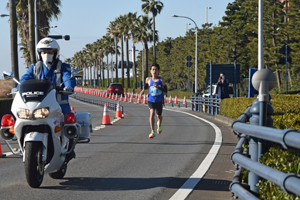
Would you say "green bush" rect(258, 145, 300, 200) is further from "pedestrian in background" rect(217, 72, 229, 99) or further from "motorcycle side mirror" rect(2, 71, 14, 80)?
"pedestrian in background" rect(217, 72, 229, 99)

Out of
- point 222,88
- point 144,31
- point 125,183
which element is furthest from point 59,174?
point 144,31

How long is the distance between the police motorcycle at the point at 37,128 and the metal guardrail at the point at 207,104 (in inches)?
706

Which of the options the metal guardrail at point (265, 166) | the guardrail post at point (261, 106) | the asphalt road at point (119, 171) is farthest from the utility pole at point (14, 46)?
the guardrail post at point (261, 106)

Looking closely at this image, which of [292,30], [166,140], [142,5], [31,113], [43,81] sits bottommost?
[166,140]

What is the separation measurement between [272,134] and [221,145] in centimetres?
823

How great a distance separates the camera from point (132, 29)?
8294cm

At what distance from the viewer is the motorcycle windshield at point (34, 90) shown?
236 inches

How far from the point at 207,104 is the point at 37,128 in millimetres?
21371

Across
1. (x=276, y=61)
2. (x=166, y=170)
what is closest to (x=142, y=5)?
(x=276, y=61)

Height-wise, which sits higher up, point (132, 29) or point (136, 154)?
point (132, 29)

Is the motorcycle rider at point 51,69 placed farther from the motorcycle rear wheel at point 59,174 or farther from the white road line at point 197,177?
the white road line at point 197,177

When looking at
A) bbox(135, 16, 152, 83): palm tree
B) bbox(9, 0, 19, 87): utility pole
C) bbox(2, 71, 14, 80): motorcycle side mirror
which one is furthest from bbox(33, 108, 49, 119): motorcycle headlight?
bbox(135, 16, 152, 83): palm tree

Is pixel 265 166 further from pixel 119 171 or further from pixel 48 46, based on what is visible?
pixel 119 171

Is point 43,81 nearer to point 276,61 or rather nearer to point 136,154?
point 136,154
